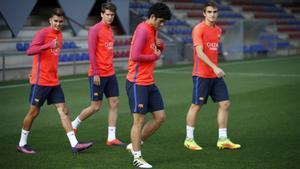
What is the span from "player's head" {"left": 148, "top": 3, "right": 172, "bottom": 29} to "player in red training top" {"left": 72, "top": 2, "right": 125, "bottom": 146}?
70.1 inches

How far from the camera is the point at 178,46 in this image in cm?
3022

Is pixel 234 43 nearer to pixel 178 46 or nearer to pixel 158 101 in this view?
pixel 178 46

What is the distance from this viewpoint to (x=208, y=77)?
8.84 m

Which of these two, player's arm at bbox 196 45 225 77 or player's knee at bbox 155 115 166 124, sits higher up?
player's arm at bbox 196 45 225 77

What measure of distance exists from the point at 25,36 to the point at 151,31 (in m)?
18.5

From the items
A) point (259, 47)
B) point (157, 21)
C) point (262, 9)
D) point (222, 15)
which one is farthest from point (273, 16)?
Result: point (157, 21)

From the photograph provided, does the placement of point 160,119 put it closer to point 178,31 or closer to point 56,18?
point 56,18

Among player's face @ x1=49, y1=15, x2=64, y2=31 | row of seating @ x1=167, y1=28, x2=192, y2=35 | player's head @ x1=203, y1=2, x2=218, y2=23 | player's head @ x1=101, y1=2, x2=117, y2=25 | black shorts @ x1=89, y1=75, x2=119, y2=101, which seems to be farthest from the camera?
row of seating @ x1=167, y1=28, x2=192, y2=35

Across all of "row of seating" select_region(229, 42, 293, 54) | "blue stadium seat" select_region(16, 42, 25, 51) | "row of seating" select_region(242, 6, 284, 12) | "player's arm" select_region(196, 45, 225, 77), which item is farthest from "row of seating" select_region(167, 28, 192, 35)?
"player's arm" select_region(196, 45, 225, 77)

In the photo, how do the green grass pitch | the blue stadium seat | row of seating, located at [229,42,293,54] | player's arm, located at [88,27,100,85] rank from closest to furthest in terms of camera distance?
the green grass pitch, player's arm, located at [88,27,100,85], the blue stadium seat, row of seating, located at [229,42,293,54]

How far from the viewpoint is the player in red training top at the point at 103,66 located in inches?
359

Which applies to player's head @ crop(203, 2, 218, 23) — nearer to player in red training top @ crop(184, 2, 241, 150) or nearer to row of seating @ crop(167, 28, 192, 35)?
player in red training top @ crop(184, 2, 241, 150)

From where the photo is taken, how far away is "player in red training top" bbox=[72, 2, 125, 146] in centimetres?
911

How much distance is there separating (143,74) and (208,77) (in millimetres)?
1499
